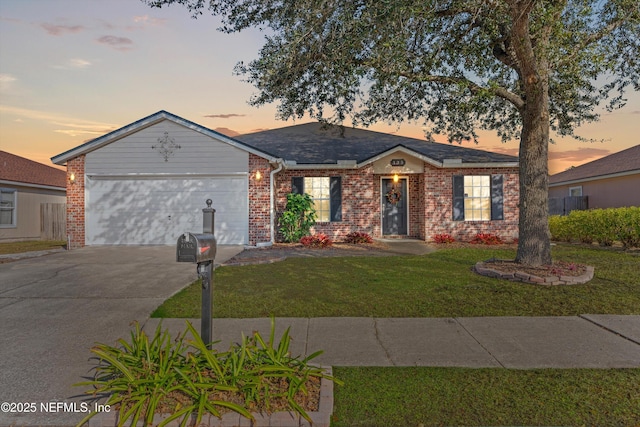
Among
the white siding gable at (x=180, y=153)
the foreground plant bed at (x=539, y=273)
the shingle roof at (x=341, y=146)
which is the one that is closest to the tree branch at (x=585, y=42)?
the foreground plant bed at (x=539, y=273)

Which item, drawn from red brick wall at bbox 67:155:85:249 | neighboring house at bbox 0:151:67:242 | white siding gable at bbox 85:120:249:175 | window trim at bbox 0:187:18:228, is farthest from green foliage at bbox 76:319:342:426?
window trim at bbox 0:187:18:228

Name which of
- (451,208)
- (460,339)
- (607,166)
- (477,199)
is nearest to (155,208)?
(451,208)

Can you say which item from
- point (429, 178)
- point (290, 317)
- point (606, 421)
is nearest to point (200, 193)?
point (429, 178)

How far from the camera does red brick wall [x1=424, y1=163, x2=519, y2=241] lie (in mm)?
15969

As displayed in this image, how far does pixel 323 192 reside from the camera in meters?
16.0

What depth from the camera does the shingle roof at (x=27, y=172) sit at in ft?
64.9

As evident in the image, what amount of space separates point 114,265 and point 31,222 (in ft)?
45.2

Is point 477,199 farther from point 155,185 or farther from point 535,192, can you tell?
point 155,185

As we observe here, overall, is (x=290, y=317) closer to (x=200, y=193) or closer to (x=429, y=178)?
(x=200, y=193)

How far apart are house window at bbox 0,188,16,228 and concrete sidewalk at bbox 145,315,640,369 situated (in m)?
17.9

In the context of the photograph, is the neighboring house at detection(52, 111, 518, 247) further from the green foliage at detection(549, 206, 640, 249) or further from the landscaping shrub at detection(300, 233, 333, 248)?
the green foliage at detection(549, 206, 640, 249)

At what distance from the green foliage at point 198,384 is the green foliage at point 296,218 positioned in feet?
37.5

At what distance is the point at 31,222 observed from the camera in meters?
20.7

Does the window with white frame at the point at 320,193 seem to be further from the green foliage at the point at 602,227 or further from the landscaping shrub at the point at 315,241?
the green foliage at the point at 602,227
